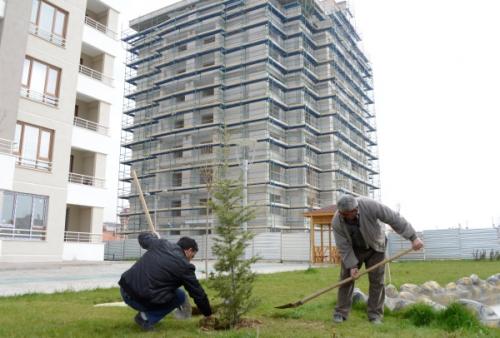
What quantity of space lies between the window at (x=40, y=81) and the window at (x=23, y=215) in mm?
4171

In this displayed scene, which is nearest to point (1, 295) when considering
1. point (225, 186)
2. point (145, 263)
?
point (145, 263)

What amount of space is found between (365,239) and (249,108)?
3766cm

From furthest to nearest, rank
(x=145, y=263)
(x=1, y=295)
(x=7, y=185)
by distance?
(x=7, y=185), (x=1, y=295), (x=145, y=263)

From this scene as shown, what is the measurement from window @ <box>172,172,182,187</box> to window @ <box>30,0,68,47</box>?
1036 inches

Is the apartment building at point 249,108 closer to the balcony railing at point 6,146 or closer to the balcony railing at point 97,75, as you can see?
the balcony railing at point 97,75

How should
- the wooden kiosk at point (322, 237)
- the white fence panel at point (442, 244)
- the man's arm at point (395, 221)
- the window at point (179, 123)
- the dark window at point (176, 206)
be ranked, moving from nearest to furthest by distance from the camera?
the man's arm at point (395, 221) < the wooden kiosk at point (322, 237) < the white fence panel at point (442, 244) < the dark window at point (176, 206) < the window at point (179, 123)

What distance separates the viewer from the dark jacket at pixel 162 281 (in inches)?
172

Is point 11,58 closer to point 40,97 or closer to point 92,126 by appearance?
point 40,97

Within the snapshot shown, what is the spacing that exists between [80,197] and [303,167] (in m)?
24.9

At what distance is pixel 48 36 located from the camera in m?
18.9

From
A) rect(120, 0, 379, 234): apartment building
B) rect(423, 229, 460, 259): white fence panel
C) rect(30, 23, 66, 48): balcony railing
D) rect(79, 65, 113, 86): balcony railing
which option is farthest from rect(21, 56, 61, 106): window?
rect(423, 229, 460, 259): white fence panel

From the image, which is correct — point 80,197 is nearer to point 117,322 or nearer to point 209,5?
point 117,322

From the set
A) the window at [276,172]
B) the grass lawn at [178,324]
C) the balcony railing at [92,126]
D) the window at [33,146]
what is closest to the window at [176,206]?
the window at [276,172]

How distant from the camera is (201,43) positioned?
155 ft
